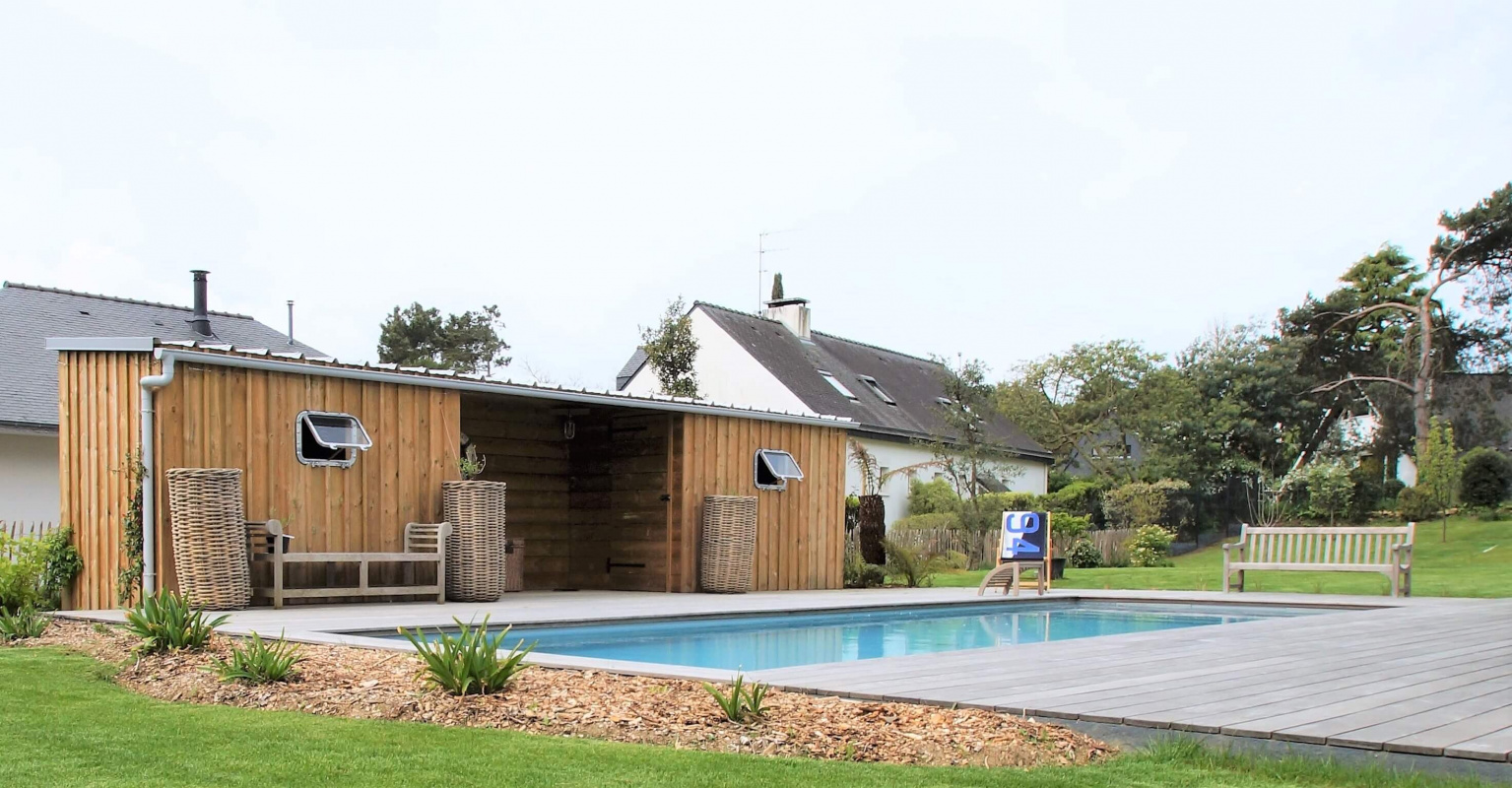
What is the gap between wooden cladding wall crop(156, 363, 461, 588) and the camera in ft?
31.0

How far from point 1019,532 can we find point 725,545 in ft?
10.7

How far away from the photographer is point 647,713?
4602mm

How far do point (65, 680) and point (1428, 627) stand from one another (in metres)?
8.35

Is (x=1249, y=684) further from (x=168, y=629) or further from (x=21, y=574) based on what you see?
(x=21, y=574)

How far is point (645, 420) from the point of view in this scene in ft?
45.2

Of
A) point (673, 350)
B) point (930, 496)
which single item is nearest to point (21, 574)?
point (673, 350)

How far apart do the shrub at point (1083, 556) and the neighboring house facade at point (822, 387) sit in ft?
12.8

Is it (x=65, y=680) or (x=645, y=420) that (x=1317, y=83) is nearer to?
(x=645, y=420)

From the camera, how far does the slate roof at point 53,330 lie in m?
15.2

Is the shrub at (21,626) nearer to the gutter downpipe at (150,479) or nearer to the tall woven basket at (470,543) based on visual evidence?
the gutter downpipe at (150,479)

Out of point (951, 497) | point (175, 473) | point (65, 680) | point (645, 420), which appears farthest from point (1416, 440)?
point (65, 680)

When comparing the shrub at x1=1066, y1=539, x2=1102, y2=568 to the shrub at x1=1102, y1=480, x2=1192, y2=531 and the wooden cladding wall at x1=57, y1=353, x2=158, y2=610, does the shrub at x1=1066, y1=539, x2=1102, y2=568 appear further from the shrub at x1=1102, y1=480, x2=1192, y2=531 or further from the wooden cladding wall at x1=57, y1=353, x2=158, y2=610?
the wooden cladding wall at x1=57, y1=353, x2=158, y2=610

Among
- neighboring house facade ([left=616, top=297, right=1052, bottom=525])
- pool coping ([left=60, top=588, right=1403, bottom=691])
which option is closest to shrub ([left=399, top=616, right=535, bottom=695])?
pool coping ([left=60, top=588, right=1403, bottom=691])

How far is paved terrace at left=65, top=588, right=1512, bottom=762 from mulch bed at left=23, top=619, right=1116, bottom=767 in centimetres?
24
